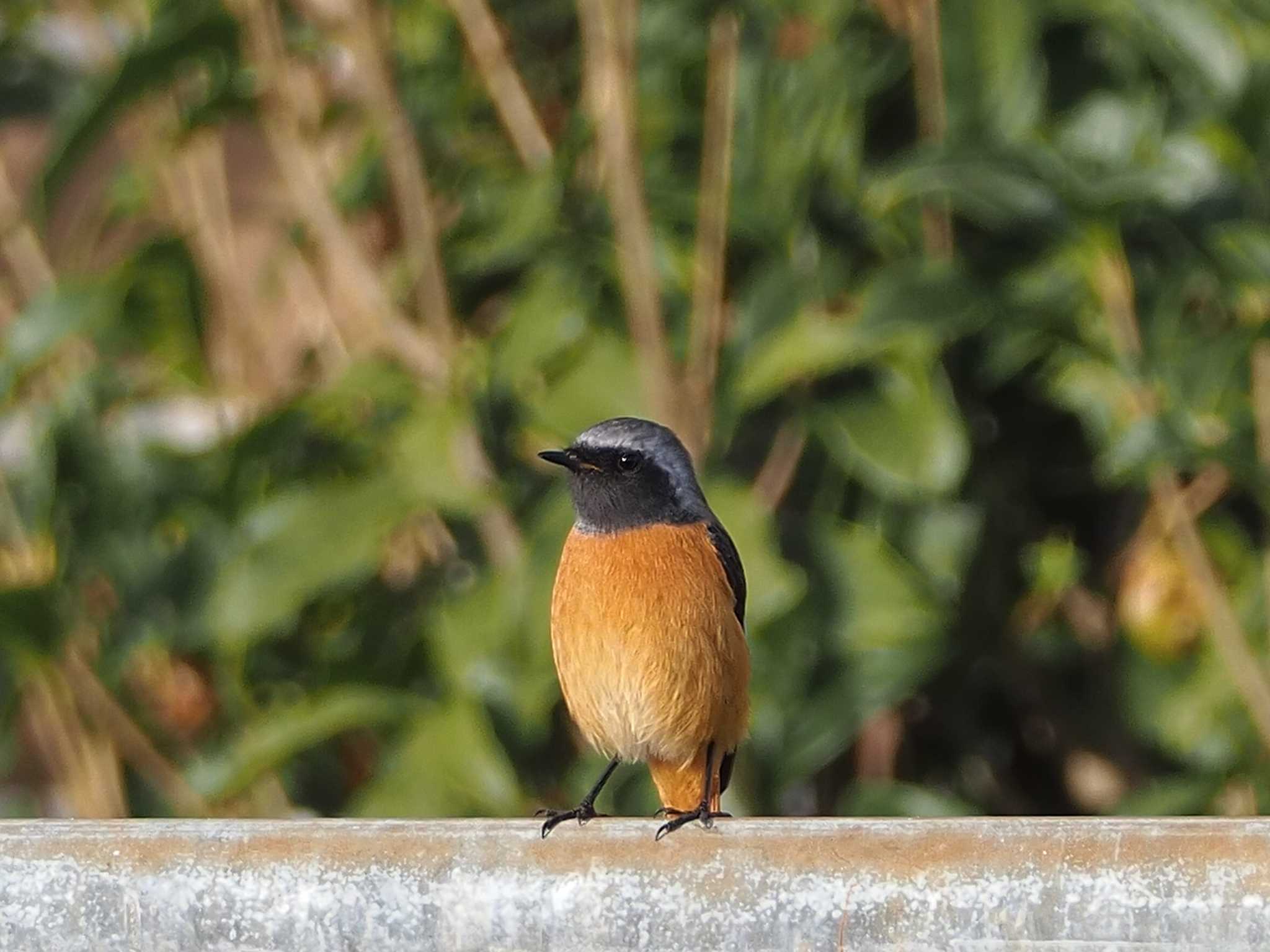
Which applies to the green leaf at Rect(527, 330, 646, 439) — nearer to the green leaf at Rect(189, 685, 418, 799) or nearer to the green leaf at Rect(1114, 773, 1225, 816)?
the green leaf at Rect(189, 685, 418, 799)

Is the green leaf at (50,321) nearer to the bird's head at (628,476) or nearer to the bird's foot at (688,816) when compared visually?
the bird's head at (628,476)

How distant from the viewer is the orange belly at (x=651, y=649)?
3.79m

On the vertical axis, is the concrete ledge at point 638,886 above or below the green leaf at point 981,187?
below

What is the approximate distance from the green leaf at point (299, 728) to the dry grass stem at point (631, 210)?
987mm

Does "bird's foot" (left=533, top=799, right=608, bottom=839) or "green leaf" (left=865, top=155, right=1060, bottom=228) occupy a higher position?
"green leaf" (left=865, top=155, right=1060, bottom=228)

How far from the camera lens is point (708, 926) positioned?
237cm

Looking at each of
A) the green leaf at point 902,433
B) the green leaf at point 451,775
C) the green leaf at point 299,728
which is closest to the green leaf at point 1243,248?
→ the green leaf at point 902,433

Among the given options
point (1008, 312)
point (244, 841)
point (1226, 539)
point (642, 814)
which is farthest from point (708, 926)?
point (1226, 539)

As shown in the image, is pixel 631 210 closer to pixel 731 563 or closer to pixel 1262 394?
pixel 731 563

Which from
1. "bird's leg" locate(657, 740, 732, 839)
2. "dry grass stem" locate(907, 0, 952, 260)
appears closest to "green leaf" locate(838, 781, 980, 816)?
"bird's leg" locate(657, 740, 732, 839)

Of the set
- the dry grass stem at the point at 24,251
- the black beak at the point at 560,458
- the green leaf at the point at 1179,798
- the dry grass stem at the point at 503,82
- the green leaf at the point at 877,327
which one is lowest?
the green leaf at the point at 1179,798

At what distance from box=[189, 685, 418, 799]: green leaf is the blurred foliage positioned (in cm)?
2

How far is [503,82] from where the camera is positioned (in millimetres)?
4871

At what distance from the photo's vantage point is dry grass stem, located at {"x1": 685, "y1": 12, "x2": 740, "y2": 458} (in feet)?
14.4
